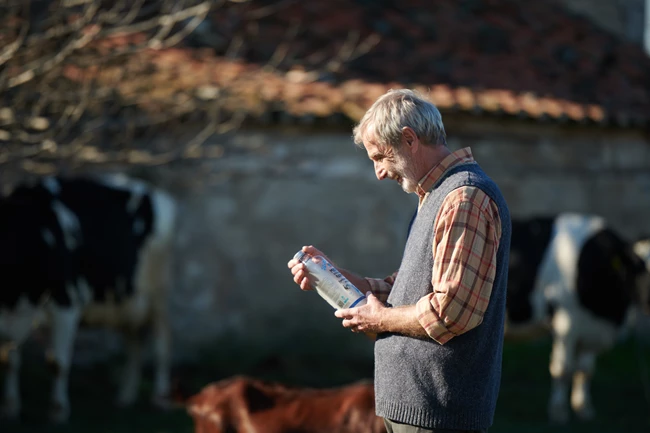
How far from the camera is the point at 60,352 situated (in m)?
7.64

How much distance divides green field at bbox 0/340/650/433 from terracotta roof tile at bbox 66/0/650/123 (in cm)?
267

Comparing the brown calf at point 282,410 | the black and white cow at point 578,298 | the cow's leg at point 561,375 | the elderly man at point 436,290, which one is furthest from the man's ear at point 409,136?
the cow's leg at point 561,375

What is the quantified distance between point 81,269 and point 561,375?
4195 mm

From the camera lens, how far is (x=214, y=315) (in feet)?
33.3

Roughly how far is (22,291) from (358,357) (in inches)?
166

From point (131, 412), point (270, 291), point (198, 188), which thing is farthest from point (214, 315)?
point (131, 412)

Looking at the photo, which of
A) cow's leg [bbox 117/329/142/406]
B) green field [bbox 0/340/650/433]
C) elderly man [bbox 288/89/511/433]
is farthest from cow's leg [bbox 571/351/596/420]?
elderly man [bbox 288/89/511/433]

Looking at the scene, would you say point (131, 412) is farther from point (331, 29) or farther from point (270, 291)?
point (331, 29)

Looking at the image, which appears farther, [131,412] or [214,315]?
[214,315]

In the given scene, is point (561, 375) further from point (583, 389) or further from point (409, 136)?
point (409, 136)

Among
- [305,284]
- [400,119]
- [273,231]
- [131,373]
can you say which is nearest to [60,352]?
[131,373]

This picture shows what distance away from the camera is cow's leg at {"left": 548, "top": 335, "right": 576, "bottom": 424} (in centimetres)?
811

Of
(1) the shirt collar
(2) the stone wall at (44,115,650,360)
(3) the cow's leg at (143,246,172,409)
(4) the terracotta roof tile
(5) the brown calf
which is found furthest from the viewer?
(4) the terracotta roof tile

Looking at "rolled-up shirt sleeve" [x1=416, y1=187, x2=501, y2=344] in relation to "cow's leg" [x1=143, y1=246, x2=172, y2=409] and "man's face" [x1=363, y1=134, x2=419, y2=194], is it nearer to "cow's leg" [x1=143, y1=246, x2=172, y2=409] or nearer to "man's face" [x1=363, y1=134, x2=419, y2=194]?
"man's face" [x1=363, y1=134, x2=419, y2=194]
